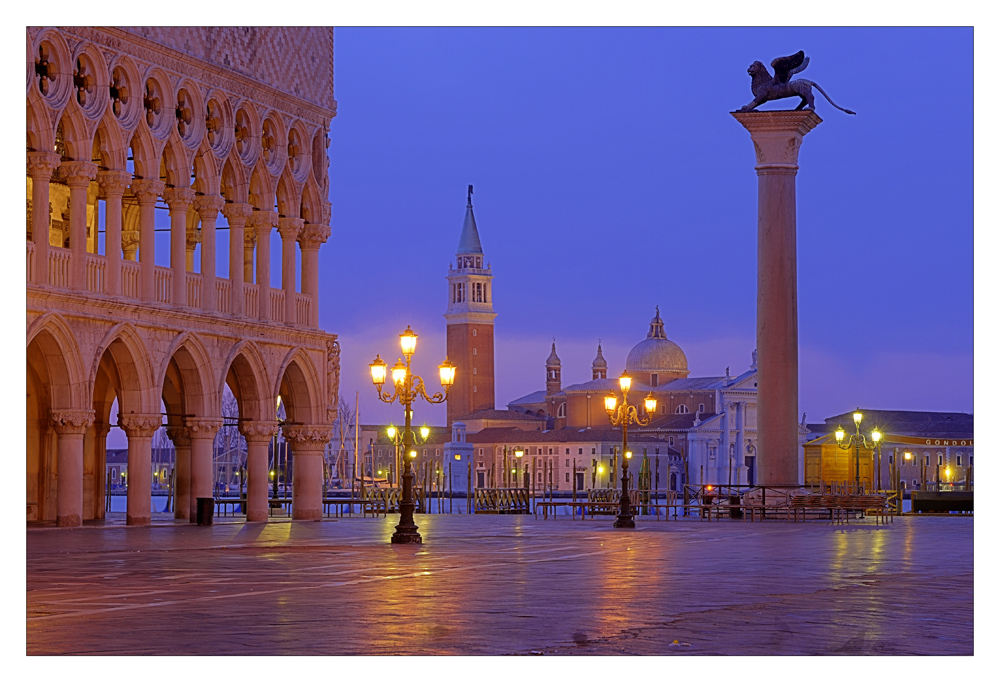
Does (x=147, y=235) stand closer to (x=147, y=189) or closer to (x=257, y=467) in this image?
(x=147, y=189)

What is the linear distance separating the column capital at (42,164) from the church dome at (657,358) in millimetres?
131943

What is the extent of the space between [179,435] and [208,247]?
4641mm

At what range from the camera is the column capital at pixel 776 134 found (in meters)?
34.3

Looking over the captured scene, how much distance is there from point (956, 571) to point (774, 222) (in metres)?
16.9

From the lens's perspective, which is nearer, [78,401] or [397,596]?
[397,596]

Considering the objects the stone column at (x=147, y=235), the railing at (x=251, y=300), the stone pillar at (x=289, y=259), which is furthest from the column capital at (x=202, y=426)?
the stone pillar at (x=289, y=259)

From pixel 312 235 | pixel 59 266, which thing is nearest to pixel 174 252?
pixel 59 266

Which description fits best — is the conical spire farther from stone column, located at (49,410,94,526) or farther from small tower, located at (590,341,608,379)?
stone column, located at (49,410,94,526)

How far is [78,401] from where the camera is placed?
27250 millimetres

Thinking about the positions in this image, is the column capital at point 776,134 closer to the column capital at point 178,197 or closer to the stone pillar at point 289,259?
the stone pillar at point 289,259

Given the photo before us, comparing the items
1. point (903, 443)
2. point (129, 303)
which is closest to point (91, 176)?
point (129, 303)

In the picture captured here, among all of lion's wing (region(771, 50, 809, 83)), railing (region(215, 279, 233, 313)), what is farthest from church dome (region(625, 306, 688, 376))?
railing (region(215, 279, 233, 313))
